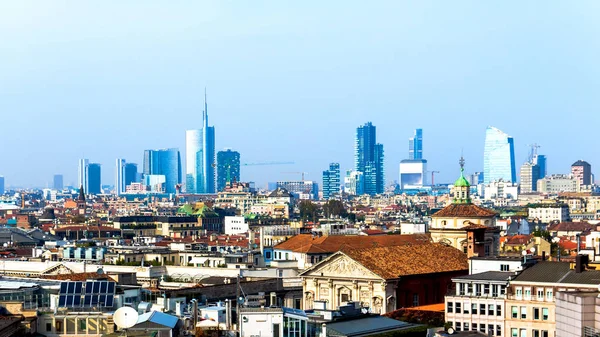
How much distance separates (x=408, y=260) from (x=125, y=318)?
103 feet

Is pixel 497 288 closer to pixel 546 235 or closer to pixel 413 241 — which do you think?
pixel 413 241

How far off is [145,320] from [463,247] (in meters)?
44.5

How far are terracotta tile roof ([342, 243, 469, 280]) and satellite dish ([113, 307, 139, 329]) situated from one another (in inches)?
1073

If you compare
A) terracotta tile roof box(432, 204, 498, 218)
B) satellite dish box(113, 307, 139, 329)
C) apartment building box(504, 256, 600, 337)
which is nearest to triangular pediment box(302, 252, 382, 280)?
apartment building box(504, 256, 600, 337)

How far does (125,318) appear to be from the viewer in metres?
44.8

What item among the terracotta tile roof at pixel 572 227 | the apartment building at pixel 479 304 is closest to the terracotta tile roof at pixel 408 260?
the apartment building at pixel 479 304

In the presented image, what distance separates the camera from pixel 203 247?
359 ft

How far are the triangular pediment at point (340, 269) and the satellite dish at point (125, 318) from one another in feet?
90.0

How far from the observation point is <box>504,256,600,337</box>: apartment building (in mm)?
56406

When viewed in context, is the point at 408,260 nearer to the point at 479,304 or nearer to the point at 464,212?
the point at 479,304

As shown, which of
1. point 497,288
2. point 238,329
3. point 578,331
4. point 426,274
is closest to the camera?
point 578,331

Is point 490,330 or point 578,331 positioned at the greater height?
point 578,331

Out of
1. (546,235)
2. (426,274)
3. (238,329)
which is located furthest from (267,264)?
(546,235)

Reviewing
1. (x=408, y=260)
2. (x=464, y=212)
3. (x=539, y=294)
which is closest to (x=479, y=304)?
(x=539, y=294)
